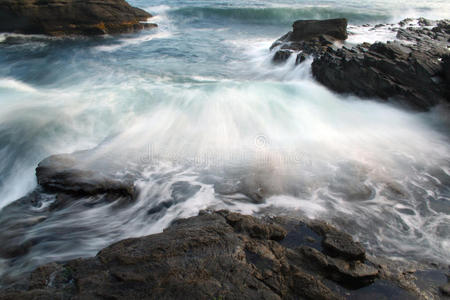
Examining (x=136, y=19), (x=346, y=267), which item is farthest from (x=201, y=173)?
(x=136, y=19)

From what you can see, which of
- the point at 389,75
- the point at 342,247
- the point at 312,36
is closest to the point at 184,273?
the point at 342,247

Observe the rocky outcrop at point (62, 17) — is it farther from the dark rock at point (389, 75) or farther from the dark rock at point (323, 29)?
the dark rock at point (389, 75)

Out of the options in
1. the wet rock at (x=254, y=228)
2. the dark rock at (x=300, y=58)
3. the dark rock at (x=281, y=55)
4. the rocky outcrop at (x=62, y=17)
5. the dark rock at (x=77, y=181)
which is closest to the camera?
the wet rock at (x=254, y=228)

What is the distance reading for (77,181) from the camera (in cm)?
541

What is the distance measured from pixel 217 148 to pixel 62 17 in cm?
1665

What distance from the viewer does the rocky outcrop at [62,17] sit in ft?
55.6

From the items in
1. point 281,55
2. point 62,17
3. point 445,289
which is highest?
point 62,17

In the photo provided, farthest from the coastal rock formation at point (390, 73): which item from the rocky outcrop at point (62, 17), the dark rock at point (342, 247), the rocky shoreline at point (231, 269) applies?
the rocky outcrop at point (62, 17)

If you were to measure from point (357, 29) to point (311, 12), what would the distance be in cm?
945

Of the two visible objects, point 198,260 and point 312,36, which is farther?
point 312,36

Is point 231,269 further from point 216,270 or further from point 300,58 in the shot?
point 300,58

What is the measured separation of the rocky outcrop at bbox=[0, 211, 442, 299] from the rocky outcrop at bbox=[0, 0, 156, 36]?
19.0 metres

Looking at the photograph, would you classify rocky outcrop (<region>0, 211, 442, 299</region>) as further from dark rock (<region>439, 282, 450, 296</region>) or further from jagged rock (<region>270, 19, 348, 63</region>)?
jagged rock (<region>270, 19, 348, 63</region>)

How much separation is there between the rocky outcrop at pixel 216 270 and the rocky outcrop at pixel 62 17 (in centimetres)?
1897
